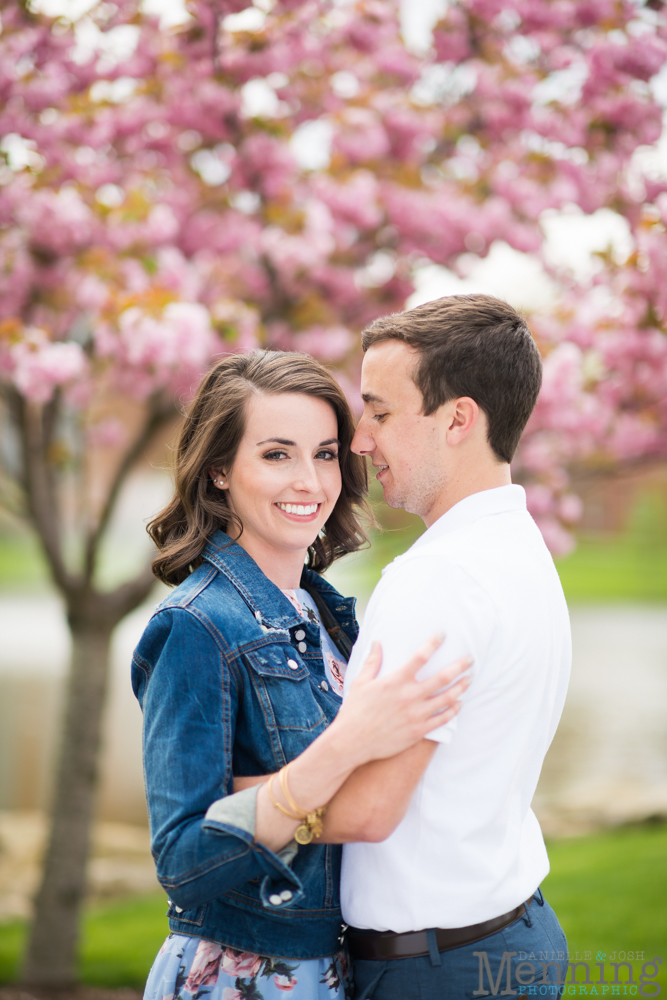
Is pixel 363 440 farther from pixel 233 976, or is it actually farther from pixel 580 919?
pixel 580 919

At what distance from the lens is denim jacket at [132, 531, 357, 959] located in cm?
162

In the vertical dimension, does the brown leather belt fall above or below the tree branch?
below

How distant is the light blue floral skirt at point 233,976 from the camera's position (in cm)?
179

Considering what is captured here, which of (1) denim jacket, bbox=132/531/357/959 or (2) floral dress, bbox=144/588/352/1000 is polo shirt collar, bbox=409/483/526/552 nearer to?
(1) denim jacket, bbox=132/531/357/959

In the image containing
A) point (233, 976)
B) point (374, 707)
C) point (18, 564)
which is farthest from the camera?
point (18, 564)

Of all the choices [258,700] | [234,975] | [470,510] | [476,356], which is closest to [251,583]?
[258,700]

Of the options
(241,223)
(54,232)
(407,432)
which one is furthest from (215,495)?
(241,223)

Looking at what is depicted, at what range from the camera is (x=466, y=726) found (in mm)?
1664

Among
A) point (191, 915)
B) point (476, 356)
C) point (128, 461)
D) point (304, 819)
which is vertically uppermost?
point (128, 461)

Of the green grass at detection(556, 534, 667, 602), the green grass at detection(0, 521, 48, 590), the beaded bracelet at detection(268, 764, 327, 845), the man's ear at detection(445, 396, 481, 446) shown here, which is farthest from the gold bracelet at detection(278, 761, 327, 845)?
the green grass at detection(556, 534, 667, 602)

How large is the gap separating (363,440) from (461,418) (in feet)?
0.91

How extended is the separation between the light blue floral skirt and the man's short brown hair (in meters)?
1.19

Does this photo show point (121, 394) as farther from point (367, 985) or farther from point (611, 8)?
point (367, 985)

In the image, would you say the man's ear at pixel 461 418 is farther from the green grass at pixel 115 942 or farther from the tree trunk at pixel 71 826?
the green grass at pixel 115 942
